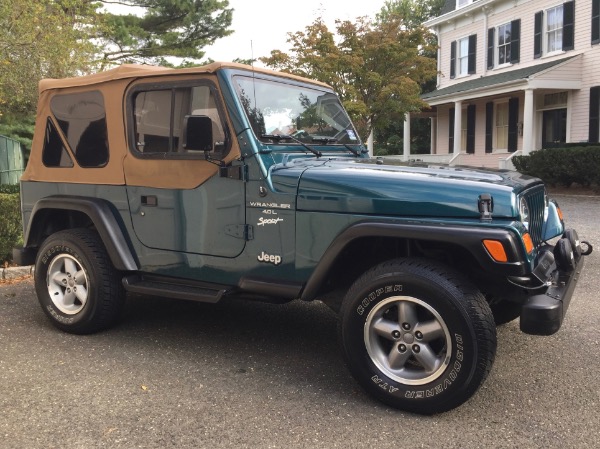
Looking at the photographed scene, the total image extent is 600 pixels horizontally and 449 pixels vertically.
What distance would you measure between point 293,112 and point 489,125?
19.2 m

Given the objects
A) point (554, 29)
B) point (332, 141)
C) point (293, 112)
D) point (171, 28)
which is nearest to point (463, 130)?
point (554, 29)

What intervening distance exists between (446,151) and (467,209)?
22879 mm

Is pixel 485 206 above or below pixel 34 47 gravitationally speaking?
below

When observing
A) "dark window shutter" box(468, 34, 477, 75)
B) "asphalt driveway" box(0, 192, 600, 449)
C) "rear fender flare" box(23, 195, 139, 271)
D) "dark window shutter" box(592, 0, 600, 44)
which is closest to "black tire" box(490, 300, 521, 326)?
"asphalt driveway" box(0, 192, 600, 449)

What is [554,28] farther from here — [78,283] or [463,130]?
[78,283]

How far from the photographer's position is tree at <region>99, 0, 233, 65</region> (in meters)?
21.2

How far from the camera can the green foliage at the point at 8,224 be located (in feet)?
22.1

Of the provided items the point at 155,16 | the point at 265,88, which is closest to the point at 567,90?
the point at 155,16

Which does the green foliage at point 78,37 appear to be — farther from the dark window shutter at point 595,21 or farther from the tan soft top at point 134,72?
the dark window shutter at point 595,21

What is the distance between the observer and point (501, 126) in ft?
70.7

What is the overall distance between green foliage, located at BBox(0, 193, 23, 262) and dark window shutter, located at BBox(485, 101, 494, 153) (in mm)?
A: 18464

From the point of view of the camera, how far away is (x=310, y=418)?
312cm

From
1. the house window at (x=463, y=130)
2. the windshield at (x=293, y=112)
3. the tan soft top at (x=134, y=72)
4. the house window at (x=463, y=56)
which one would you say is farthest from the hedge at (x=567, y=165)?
the tan soft top at (x=134, y=72)

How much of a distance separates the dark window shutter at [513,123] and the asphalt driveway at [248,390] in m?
16.6
